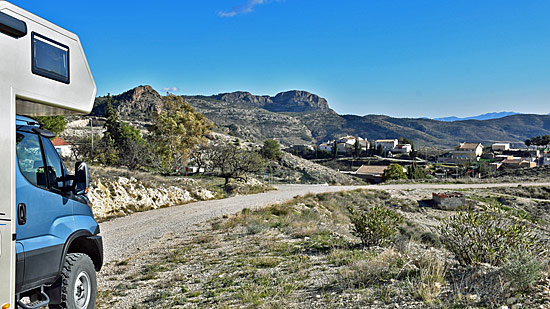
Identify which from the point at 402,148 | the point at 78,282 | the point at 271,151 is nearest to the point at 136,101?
the point at 271,151

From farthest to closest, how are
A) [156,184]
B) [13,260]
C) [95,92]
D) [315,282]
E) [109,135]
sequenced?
1. [109,135]
2. [156,184]
3. [315,282]
4. [95,92]
5. [13,260]

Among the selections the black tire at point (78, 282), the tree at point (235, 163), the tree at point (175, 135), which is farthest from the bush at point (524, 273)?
the tree at point (175, 135)

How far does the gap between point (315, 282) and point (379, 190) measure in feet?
106

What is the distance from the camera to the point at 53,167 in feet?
17.1

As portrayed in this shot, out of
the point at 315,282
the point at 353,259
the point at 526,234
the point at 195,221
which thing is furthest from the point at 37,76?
the point at 195,221

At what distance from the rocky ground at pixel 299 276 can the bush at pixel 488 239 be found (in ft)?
1.09

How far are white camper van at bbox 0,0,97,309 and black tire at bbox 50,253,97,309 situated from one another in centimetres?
11

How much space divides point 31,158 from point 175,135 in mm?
32951

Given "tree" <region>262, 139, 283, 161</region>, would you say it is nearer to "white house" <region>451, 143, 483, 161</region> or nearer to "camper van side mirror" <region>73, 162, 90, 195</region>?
"camper van side mirror" <region>73, 162, 90, 195</region>

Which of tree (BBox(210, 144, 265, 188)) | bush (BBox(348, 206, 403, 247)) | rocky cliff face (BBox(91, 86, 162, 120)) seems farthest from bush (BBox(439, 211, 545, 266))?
rocky cliff face (BBox(91, 86, 162, 120))

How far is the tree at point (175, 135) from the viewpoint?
121ft

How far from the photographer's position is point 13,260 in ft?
13.3

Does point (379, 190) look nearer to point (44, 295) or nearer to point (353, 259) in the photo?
point (353, 259)

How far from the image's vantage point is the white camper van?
396 cm
